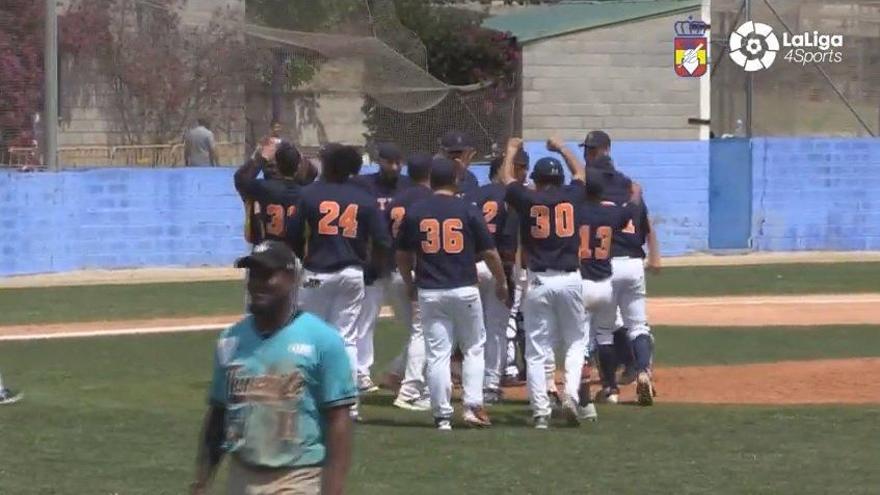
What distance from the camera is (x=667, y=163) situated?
96.3 ft

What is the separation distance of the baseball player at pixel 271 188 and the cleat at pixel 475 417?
187 cm

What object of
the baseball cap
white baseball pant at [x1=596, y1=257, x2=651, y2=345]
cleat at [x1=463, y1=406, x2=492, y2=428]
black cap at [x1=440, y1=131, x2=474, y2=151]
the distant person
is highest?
the distant person

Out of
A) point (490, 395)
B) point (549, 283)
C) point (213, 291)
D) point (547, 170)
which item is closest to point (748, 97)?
point (213, 291)

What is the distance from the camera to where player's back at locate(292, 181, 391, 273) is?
11.7 meters

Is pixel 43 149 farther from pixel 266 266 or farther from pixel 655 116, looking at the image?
pixel 266 266

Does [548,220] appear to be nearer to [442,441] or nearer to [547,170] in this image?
[547,170]

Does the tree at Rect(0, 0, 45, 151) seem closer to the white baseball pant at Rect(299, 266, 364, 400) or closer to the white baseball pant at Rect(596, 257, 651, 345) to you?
the white baseball pant at Rect(596, 257, 651, 345)

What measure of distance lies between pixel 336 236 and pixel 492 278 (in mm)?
1587

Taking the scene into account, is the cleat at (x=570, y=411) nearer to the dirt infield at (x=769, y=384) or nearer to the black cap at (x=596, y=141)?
the dirt infield at (x=769, y=384)

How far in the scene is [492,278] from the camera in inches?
505

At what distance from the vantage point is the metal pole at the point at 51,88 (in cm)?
2419

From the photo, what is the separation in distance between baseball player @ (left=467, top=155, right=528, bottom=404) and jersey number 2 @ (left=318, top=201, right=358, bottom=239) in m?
1.41

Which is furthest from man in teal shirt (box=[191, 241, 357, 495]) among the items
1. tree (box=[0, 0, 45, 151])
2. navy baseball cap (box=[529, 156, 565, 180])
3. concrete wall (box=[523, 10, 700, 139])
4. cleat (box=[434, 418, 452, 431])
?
concrete wall (box=[523, 10, 700, 139])

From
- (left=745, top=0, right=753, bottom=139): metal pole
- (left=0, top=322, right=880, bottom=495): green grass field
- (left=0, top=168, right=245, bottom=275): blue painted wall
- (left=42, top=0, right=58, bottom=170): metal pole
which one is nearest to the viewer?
(left=0, top=322, right=880, bottom=495): green grass field
